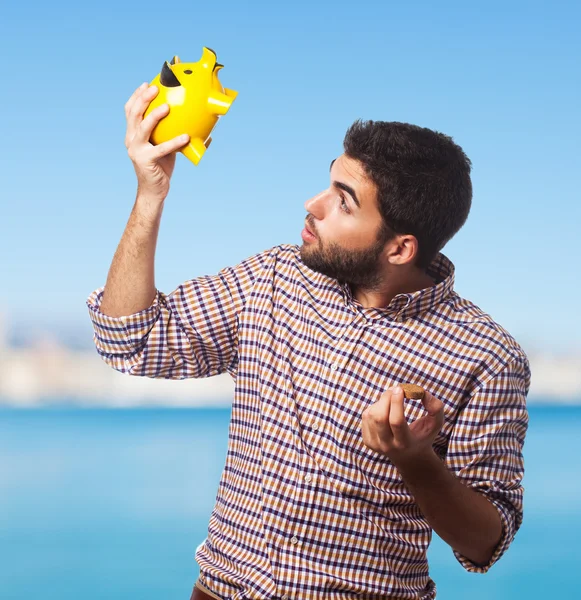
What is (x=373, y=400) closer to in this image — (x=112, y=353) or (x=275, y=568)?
(x=275, y=568)

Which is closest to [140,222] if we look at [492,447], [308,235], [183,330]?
Answer: [183,330]

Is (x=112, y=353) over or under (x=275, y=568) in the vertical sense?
over

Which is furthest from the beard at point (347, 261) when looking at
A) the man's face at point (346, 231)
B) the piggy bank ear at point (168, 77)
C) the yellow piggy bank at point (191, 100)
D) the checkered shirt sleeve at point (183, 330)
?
the piggy bank ear at point (168, 77)

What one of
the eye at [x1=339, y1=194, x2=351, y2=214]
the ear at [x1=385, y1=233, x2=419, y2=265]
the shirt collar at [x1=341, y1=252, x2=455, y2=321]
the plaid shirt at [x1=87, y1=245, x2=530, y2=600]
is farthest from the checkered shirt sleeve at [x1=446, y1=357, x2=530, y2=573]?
the eye at [x1=339, y1=194, x2=351, y2=214]

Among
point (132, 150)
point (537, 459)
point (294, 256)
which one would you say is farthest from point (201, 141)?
point (537, 459)

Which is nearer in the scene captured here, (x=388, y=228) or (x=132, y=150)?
(x=132, y=150)

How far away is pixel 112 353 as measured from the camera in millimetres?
2053

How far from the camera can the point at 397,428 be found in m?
1.66

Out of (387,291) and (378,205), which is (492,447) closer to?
(387,291)

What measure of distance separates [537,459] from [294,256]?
722 cm

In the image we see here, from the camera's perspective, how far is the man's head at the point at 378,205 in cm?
209

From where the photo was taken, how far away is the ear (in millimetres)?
2135

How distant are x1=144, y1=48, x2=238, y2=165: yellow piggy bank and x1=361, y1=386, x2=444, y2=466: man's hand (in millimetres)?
678

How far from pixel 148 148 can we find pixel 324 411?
0.70 meters
